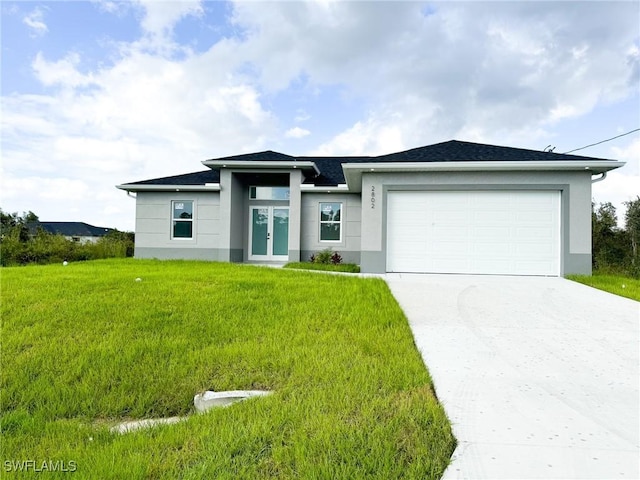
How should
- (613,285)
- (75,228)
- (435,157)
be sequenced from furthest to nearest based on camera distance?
(75,228) < (435,157) < (613,285)

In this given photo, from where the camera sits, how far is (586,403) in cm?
317

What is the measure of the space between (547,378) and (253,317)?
12.5ft

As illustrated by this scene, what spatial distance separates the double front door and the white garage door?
18.9 ft

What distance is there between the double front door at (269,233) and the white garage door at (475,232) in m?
5.77

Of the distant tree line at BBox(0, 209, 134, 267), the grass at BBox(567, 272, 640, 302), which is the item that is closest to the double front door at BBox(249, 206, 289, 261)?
the distant tree line at BBox(0, 209, 134, 267)

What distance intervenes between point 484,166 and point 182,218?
37.2ft

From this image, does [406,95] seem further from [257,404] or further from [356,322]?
[257,404]

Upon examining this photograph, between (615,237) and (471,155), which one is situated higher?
(471,155)

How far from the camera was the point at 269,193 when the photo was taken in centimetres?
1538

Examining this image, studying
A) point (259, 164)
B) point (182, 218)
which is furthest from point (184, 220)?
point (259, 164)

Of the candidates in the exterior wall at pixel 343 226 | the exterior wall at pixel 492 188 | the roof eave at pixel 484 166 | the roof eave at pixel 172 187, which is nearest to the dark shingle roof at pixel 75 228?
the roof eave at pixel 172 187

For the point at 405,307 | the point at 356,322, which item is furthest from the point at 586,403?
the point at 405,307

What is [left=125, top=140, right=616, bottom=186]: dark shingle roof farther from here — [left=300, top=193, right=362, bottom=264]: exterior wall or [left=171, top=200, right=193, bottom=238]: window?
[left=171, top=200, right=193, bottom=238]: window

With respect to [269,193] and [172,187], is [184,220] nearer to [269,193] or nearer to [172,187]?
[172,187]
